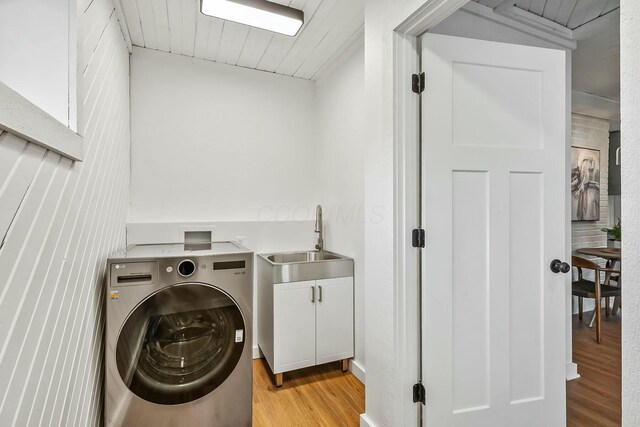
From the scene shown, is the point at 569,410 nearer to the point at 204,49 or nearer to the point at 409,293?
the point at 409,293

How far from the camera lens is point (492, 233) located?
1579mm

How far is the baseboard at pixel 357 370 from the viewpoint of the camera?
7.66 ft

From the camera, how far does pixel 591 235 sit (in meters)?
4.12

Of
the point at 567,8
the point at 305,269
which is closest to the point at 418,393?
the point at 305,269

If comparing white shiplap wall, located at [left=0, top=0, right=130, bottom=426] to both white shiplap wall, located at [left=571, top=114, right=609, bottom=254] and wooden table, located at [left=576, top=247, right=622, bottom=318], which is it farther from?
white shiplap wall, located at [left=571, top=114, right=609, bottom=254]

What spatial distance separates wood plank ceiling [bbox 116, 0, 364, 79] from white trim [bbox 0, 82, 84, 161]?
142 centimetres

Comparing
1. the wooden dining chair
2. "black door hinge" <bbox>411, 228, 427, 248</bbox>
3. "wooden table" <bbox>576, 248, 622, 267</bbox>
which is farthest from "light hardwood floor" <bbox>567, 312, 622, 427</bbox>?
"black door hinge" <bbox>411, 228, 427, 248</bbox>

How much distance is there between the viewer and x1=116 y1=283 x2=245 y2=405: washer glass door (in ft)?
5.38

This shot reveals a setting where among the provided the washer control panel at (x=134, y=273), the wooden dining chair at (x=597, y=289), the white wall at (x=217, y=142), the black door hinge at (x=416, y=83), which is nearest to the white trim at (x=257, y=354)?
the white wall at (x=217, y=142)

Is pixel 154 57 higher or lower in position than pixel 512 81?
higher

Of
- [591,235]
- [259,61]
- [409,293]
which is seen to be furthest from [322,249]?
[591,235]

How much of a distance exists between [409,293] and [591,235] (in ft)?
13.2

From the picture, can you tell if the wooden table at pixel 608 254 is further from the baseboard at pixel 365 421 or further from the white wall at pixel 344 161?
the baseboard at pixel 365 421

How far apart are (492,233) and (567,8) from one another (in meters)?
1.78
